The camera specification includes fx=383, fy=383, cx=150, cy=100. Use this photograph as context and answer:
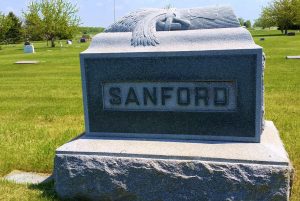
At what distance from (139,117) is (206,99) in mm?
678

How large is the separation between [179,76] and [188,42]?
1.06ft

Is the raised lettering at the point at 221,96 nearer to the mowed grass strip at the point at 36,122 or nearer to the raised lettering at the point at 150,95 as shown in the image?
the raised lettering at the point at 150,95

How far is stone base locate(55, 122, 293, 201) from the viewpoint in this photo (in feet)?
10.1

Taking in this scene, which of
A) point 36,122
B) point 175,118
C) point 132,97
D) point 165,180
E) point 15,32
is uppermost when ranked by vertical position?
point 15,32

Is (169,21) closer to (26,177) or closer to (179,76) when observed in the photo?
(179,76)

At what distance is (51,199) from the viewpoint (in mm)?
3545

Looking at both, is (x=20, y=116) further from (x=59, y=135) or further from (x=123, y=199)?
(x=123, y=199)

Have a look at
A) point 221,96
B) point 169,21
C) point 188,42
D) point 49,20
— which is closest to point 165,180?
point 221,96

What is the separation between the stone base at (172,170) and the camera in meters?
3.08

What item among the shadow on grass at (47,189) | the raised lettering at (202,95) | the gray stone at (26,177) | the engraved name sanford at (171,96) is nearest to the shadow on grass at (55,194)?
the shadow on grass at (47,189)

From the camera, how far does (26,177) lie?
13.8 ft

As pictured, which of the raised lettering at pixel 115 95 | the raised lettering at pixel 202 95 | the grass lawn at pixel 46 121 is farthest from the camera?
the grass lawn at pixel 46 121

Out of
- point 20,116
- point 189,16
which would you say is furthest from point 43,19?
point 189,16

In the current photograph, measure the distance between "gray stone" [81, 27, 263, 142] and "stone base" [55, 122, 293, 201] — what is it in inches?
5.6
